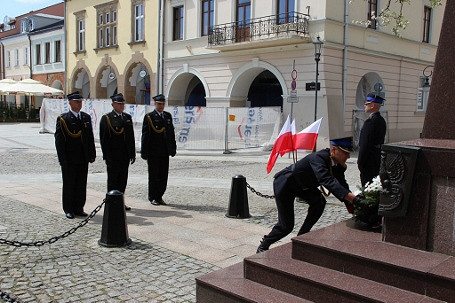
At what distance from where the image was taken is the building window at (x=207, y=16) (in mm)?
22594

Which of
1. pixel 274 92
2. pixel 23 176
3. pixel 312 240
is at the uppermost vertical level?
pixel 274 92

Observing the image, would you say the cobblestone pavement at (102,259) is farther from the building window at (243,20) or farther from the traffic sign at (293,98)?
the building window at (243,20)

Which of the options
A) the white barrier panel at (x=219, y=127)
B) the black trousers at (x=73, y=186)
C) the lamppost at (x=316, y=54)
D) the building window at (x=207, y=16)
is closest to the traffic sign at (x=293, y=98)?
the lamppost at (x=316, y=54)

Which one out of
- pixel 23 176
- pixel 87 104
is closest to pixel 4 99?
pixel 87 104

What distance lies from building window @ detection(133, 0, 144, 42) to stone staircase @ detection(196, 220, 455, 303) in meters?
24.8

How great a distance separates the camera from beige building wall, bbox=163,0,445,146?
1881 centimetres

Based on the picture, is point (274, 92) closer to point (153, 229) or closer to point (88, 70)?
point (88, 70)

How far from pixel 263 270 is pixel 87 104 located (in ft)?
69.4

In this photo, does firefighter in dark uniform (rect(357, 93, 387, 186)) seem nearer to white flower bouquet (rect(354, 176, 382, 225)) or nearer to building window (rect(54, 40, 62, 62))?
white flower bouquet (rect(354, 176, 382, 225))

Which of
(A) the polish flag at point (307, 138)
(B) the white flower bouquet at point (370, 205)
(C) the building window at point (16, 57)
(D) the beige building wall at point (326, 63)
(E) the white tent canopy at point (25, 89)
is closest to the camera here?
(B) the white flower bouquet at point (370, 205)

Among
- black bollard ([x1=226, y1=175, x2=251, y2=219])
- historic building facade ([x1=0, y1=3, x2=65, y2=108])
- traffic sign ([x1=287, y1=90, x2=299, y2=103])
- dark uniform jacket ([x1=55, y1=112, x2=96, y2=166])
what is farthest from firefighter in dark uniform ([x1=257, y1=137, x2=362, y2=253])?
historic building facade ([x1=0, y1=3, x2=65, y2=108])

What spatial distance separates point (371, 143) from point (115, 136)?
4143 millimetres

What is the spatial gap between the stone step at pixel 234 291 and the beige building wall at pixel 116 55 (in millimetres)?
22476

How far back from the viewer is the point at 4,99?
161 ft
